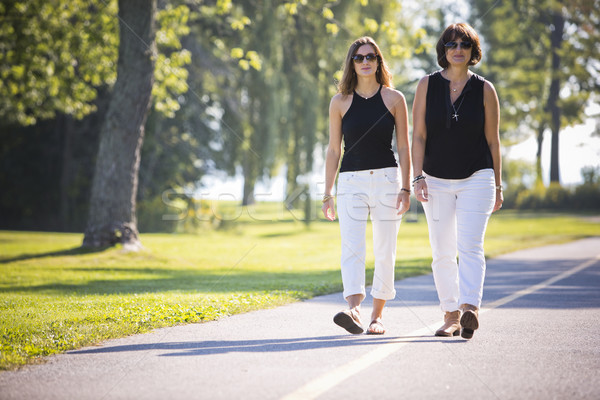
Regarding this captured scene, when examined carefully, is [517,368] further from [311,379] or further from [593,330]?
[593,330]

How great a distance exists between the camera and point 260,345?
15.9 feet

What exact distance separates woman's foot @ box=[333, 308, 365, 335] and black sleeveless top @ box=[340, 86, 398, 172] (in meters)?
1.14

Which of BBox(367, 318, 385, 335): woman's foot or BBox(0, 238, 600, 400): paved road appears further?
BBox(367, 318, 385, 335): woman's foot

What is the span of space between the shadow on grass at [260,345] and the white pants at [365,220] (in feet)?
1.52

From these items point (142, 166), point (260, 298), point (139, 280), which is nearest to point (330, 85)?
point (142, 166)

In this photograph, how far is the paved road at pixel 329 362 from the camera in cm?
365

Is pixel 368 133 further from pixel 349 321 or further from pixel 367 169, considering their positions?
pixel 349 321

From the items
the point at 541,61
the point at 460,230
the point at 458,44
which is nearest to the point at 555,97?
the point at 541,61

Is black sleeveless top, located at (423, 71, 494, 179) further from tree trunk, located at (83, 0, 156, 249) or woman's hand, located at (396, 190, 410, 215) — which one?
tree trunk, located at (83, 0, 156, 249)

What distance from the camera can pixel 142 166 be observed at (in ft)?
88.5

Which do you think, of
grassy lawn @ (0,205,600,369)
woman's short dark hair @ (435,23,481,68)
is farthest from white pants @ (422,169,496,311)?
grassy lawn @ (0,205,600,369)

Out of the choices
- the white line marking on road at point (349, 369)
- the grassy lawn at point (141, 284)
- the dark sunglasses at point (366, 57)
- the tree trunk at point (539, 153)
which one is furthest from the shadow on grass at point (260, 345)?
the tree trunk at point (539, 153)

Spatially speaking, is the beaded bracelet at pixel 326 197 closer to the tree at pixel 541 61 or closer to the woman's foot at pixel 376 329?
the woman's foot at pixel 376 329

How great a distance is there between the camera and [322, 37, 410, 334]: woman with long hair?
5270 mm
